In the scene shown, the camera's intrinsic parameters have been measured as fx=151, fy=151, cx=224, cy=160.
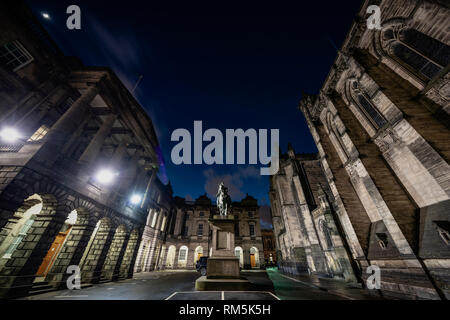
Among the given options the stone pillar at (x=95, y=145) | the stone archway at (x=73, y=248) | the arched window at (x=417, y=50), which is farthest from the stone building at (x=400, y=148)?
the stone pillar at (x=95, y=145)

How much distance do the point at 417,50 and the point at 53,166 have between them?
18857 millimetres

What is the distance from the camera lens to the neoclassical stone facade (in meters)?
25.0

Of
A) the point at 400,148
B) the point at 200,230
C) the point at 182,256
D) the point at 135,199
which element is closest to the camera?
the point at 400,148

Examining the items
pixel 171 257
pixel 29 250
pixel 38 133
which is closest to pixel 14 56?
pixel 38 133

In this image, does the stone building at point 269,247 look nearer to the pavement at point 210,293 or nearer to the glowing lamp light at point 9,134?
the pavement at point 210,293

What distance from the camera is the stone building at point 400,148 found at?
18.9ft

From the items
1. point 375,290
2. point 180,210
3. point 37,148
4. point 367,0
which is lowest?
point 375,290

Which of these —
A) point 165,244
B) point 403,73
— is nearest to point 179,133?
point 403,73

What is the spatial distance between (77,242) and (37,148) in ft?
18.0

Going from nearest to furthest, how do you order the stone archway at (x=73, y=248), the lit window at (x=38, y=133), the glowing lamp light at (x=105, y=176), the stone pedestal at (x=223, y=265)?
the stone pedestal at (x=223, y=265)
the stone archway at (x=73, y=248)
the lit window at (x=38, y=133)
the glowing lamp light at (x=105, y=176)

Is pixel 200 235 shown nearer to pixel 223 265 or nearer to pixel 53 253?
pixel 53 253

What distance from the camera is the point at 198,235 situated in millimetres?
27156

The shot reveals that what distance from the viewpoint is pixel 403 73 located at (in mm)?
8141

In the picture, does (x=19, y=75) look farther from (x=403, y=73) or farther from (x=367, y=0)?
(x=403, y=73)
